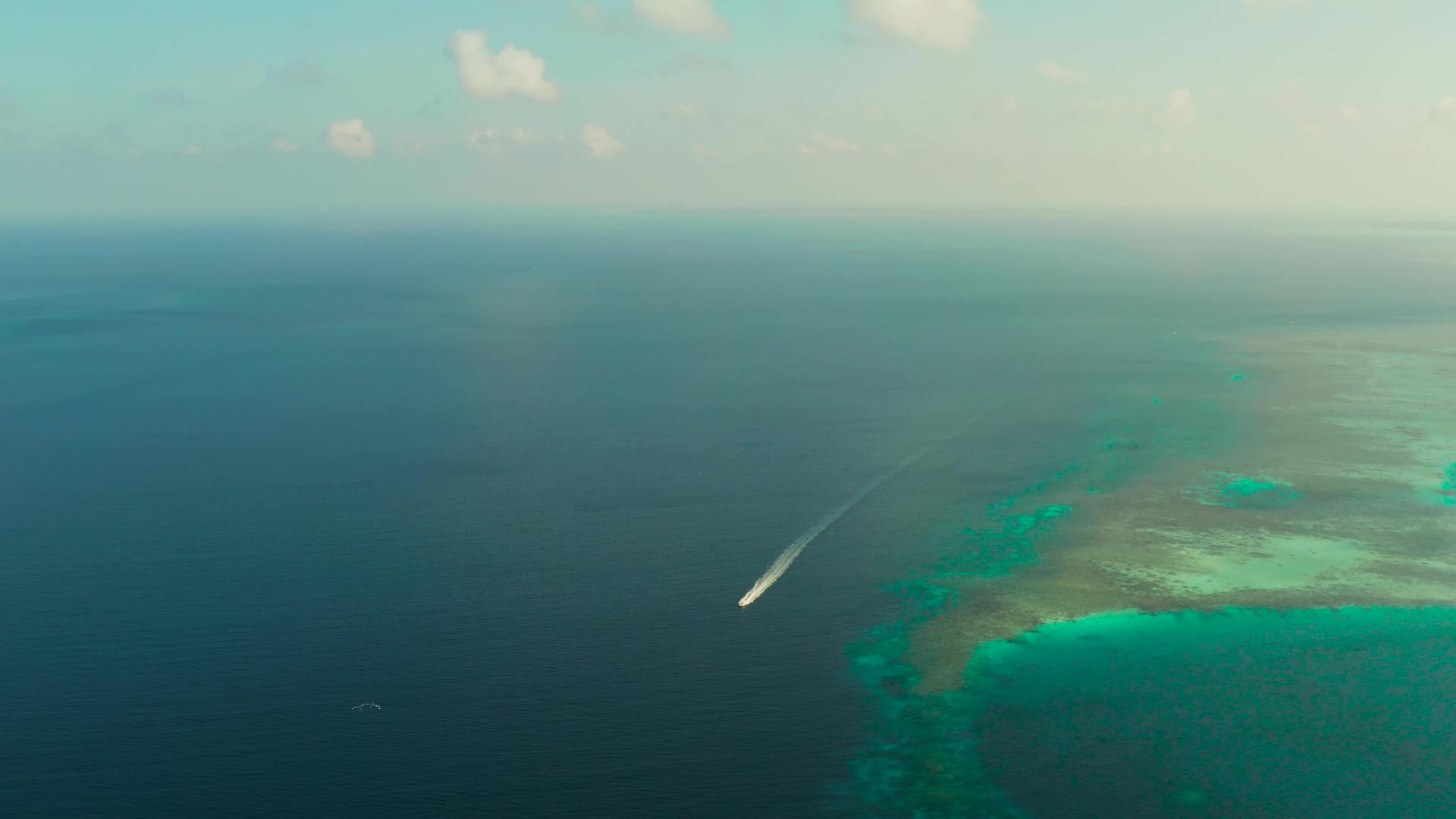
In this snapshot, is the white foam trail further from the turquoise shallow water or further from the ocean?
the turquoise shallow water

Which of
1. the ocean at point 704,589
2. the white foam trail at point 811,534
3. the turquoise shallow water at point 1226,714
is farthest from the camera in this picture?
the white foam trail at point 811,534

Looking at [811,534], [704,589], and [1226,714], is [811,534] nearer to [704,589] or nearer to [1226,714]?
[704,589]

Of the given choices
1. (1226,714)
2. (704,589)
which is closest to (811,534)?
(704,589)

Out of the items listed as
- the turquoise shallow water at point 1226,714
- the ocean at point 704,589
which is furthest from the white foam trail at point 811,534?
the turquoise shallow water at point 1226,714

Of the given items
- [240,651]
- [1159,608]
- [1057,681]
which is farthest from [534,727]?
[1159,608]

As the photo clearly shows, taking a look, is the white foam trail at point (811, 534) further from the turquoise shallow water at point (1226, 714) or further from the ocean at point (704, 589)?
the turquoise shallow water at point (1226, 714)

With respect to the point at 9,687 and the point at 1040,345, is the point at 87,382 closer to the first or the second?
the point at 9,687
